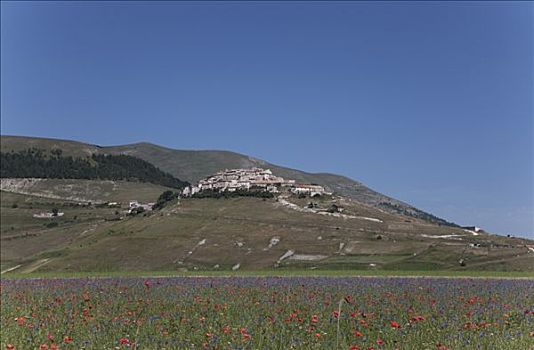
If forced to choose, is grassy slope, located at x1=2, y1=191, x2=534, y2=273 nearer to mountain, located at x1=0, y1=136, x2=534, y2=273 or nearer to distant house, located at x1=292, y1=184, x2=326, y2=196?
mountain, located at x1=0, y1=136, x2=534, y2=273

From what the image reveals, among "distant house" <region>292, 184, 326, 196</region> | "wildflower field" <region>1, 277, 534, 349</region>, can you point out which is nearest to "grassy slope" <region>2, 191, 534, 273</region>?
"distant house" <region>292, 184, 326, 196</region>

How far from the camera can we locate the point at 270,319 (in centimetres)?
1502

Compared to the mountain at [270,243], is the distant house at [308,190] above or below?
above

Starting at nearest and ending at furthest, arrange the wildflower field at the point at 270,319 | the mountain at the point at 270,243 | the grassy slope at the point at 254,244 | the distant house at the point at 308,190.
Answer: the wildflower field at the point at 270,319 → the grassy slope at the point at 254,244 → the mountain at the point at 270,243 → the distant house at the point at 308,190

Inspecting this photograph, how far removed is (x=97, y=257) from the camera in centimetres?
10288

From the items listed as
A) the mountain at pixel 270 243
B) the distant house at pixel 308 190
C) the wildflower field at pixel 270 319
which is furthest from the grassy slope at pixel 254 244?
the wildflower field at pixel 270 319

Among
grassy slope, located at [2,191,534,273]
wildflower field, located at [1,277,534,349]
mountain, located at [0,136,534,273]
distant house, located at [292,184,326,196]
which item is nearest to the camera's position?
wildflower field, located at [1,277,534,349]

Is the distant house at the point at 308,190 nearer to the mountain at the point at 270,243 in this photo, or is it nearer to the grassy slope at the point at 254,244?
the mountain at the point at 270,243

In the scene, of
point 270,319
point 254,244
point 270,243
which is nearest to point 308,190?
point 270,243

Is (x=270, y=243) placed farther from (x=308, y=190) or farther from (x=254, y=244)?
(x=308, y=190)

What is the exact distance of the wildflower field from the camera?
39.4ft

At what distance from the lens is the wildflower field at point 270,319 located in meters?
12.0

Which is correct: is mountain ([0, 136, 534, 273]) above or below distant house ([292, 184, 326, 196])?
below

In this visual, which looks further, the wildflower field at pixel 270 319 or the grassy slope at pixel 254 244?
the grassy slope at pixel 254 244
